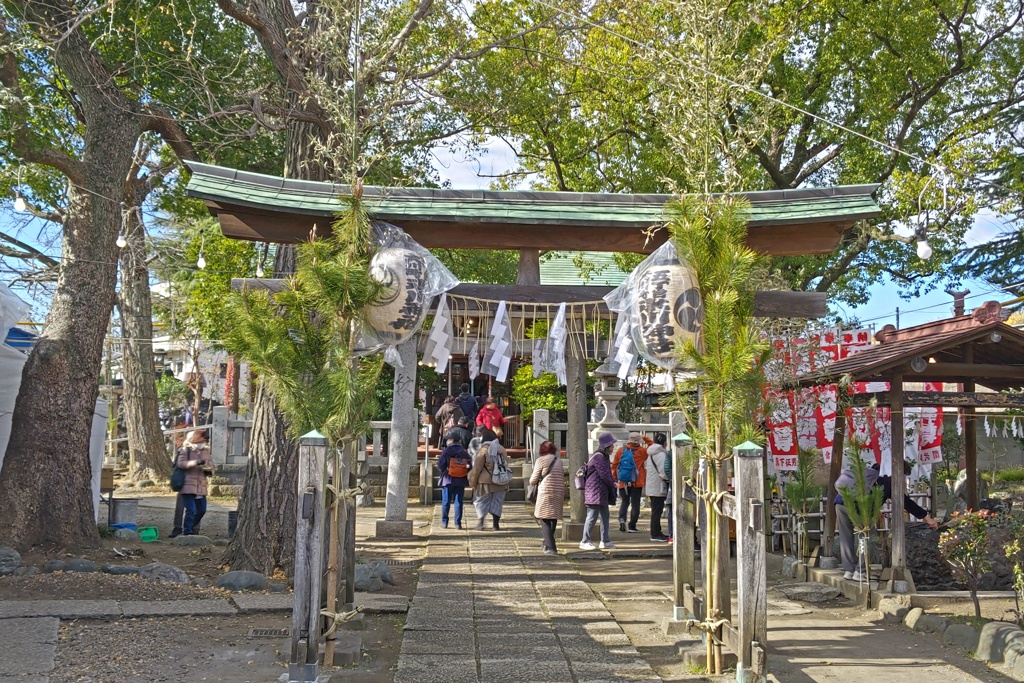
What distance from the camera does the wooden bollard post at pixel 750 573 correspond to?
21.4ft

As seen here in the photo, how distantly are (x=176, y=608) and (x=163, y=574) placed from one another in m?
1.30

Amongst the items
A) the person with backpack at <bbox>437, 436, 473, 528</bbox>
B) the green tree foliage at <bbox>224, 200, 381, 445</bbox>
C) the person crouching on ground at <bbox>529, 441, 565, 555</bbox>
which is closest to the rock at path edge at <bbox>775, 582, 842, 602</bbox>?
the person crouching on ground at <bbox>529, 441, 565, 555</bbox>

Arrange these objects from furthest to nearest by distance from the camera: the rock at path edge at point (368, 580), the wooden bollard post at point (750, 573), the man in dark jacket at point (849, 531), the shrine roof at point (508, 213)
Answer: the man in dark jacket at point (849, 531) → the rock at path edge at point (368, 580) → the shrine roof at point (508, 213) → the wooden bollard post at point (750, 573)

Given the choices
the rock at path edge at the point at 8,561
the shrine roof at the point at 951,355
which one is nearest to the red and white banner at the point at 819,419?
the shrine roof at the point at 951,355

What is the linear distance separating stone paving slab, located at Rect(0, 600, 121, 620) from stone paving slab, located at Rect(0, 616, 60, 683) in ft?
0.56

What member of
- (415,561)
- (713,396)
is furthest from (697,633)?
(415,561)

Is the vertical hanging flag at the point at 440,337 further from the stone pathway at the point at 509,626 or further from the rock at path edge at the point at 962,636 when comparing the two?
the rock at path edge at the point at 962,636

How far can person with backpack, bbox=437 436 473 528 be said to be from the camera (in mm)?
14875

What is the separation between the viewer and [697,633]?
26.9 feet

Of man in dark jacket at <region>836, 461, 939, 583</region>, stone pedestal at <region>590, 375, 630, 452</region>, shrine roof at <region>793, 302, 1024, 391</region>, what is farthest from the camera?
stone pedestal at <region>590, 375, 630, 452</region>

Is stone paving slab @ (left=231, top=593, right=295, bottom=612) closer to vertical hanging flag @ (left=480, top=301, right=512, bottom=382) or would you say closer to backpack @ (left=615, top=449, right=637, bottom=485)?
vertical hanging flag @ (left=480, top=301, right=512, bottom=382)

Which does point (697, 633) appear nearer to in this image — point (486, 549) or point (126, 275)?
point (486, 549)

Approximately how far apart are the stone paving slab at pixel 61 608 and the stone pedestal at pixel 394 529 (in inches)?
232

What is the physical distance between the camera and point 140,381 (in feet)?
66.9
